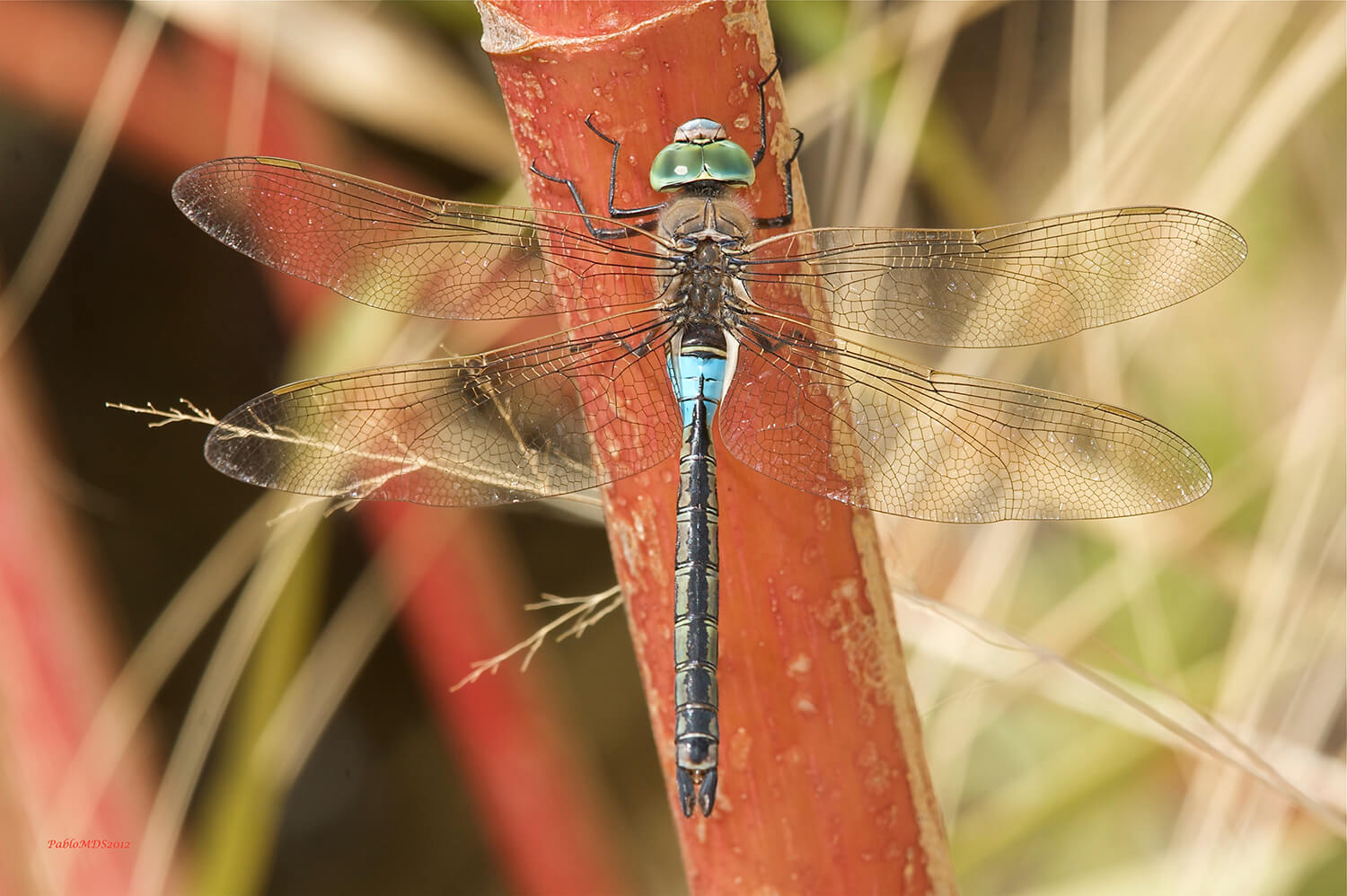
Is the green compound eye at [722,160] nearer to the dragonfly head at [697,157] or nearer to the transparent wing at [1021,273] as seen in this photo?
the dragonfly head at [697,157]

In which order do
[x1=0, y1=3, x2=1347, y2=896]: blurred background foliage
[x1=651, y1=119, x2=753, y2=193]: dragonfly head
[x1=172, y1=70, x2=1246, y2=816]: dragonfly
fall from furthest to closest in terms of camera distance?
[x1=0, y1=3, x2=1347, y2=896]: blurred background foliage
[x1=172, y1=70, x2=1246, y2=816]: dragonfly
[x1=651, y1=119, x2=753, y2=193]: dragonfly head

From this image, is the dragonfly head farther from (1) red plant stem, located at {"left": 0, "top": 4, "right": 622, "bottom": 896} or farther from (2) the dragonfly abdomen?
(1) red plant stem, located at {"left": 0, "top": 4, "right": 622, "bottom": 896}

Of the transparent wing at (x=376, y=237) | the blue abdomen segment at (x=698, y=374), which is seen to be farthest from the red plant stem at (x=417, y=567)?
the blue abdomen segment at (x=698, y=374)

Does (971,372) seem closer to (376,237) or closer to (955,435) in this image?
(955,435)

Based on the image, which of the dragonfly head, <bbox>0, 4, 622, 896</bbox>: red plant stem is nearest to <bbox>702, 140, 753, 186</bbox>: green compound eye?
the dragonfly head

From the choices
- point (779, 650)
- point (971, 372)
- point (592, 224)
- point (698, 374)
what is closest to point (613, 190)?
point (592, 224)
